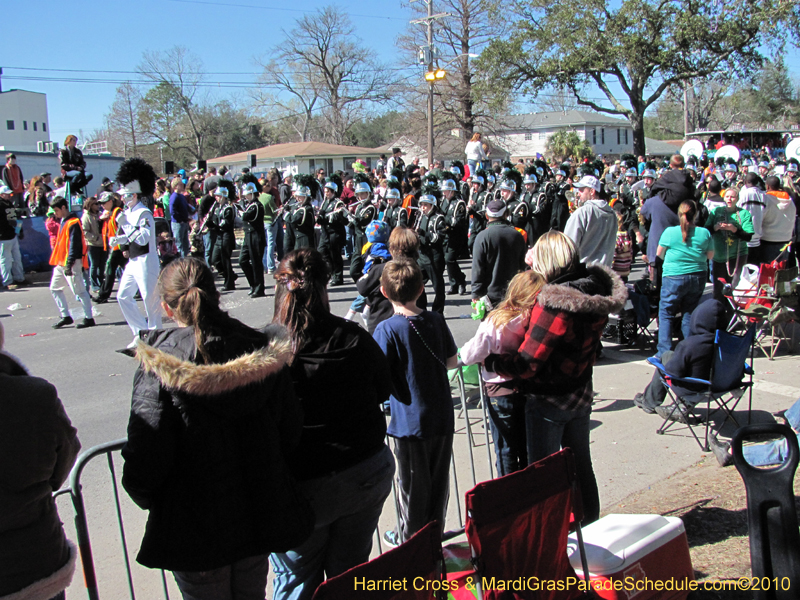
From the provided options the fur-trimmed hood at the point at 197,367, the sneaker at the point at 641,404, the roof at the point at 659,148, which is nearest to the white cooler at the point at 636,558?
the fur-trimmed hood at the point at 197,367

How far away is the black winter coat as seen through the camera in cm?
224

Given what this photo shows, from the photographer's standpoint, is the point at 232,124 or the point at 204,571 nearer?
the point at 204,571

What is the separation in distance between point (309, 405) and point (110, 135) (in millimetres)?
66936

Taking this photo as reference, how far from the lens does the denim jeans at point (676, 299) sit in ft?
22.3

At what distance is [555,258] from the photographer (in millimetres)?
3822

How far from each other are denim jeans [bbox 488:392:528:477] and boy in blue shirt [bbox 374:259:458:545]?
0.39m

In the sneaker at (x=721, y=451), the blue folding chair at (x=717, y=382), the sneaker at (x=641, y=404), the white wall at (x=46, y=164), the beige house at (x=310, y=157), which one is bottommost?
the sneaker at (x=721, y=451)

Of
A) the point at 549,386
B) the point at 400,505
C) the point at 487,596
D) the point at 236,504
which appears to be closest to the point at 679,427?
the point at 549,386

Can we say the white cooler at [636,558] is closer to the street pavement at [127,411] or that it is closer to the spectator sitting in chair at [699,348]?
the street pavement at [127,411]

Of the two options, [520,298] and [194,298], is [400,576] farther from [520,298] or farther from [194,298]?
[520,298]

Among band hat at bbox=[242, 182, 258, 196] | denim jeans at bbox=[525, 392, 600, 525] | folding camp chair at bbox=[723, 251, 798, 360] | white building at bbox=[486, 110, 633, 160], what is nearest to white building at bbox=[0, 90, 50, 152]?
white building at bbox=[486, 110, 633, 160]

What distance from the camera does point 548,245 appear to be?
3.88 metres

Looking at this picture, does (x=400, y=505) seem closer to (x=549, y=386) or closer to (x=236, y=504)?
(x=549, y=386)

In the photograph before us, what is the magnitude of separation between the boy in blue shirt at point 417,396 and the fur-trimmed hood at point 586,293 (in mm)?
579
